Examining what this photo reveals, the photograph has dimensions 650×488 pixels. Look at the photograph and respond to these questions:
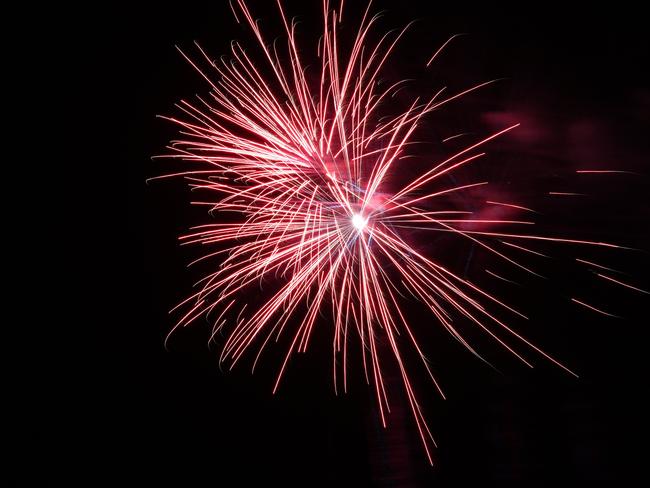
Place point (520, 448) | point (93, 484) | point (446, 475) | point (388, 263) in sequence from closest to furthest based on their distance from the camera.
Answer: point (520, 448)
point (388, 263)
point (446, 475)
point (93, 484)

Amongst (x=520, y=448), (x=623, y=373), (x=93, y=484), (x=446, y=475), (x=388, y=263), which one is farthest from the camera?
(x=93, y=484)

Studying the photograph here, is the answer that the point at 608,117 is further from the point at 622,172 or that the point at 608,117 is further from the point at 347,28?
the point at 347,28

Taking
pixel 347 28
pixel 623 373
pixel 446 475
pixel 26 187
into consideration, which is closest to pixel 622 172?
pixel 623 373

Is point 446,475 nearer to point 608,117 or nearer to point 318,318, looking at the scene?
point 318,318

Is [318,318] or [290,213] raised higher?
[318,318]

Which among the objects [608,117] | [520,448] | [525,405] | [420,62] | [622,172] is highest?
[420,62]

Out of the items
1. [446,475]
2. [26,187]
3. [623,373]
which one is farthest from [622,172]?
[26,187]

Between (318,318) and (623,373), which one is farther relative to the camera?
(318,318)

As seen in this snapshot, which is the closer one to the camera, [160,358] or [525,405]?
[525,405]

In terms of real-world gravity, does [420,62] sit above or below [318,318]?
below
